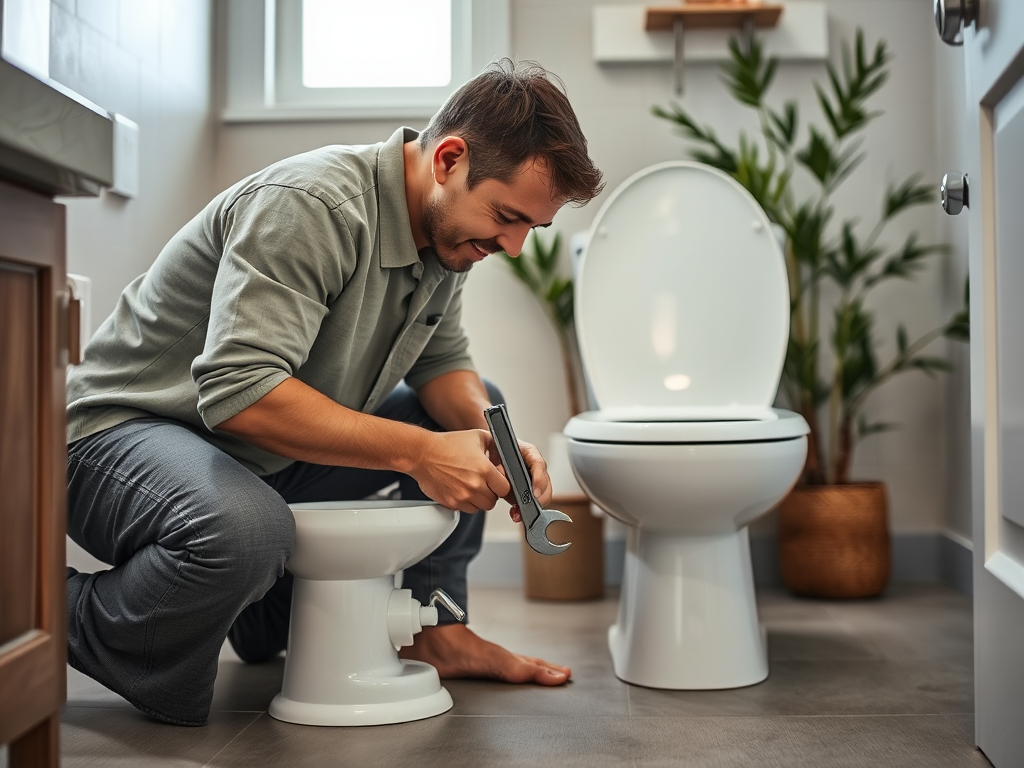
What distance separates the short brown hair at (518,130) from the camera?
4.10ft

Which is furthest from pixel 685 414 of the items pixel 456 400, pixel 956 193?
pixel 956 193

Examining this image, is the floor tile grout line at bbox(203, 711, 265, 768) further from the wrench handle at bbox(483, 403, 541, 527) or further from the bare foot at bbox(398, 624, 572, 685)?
the wrench handle at bbox(483, 403, 541, 527)

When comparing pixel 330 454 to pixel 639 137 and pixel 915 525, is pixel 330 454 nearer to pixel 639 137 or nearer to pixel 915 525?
pixel 639 137

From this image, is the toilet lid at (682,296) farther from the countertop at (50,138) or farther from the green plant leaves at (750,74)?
the countertop at (50,138)

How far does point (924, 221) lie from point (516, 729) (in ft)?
5.45

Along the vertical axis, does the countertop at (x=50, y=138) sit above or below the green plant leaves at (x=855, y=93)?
below

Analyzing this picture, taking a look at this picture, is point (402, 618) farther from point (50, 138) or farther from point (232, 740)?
point (50, 138)

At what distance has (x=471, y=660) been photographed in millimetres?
1515

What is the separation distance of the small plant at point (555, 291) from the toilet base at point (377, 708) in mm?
1080

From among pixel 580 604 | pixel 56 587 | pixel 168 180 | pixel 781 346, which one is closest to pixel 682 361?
pixel 781 346

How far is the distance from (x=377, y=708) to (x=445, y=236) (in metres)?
0.61

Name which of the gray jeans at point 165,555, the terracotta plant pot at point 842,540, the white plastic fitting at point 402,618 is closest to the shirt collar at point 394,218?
the gray jeans at point 165,555

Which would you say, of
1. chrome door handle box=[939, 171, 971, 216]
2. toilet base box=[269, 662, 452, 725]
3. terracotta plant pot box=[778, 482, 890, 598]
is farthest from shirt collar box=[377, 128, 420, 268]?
terracotta plant pot box=[778, 482, 890, 598]

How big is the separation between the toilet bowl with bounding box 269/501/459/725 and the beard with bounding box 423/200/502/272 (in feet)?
1.06
